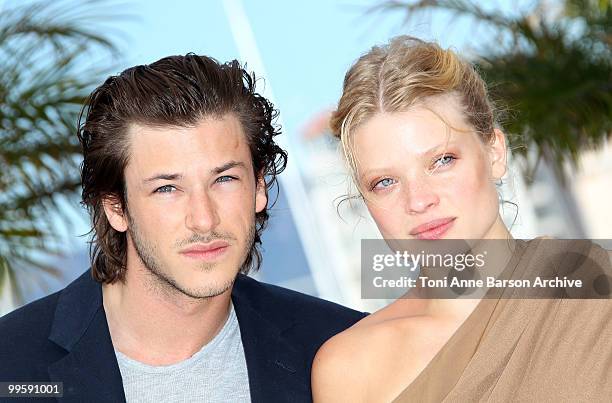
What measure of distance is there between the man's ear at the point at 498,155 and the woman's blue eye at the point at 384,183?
0.21m

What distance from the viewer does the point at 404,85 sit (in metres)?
1.97

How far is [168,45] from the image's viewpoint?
4484 mm

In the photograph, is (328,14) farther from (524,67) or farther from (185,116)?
(185,116)

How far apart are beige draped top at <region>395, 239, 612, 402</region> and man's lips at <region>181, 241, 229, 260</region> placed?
513mm

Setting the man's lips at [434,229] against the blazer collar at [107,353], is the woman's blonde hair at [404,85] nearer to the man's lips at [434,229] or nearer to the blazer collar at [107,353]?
the man's lips at [434,229]

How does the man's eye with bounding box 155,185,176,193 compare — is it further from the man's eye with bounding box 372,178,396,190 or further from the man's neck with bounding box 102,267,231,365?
the man's eye with bounding box 372,178,396,190

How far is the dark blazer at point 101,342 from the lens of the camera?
220 centimetres

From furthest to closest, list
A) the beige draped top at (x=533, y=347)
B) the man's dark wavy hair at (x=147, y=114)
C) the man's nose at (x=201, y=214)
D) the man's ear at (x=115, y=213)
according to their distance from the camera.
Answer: the man's ear at (x=115, y=213)
the man's dark wavy hair at (x=147, y=114)
the man's nose at (x=201, y=214)
the beige draped top at (x=533, y=347)

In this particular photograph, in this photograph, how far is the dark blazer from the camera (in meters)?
2.20

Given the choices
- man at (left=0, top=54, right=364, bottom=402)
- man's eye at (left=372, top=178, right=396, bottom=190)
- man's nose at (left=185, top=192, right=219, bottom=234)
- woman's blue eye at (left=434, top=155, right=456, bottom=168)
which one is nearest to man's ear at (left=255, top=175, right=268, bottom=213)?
man at (left=0, top=54, right=364, bottom=402)

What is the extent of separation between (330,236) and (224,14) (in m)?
1.17

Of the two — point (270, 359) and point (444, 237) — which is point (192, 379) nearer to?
point (270, 359)

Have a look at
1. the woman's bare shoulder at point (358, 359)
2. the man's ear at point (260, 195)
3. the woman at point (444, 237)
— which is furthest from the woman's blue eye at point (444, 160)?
the man's ear at point (260, 195)

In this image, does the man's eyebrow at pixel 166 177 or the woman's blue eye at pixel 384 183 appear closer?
the woman's blue eye at pixel 384 183
